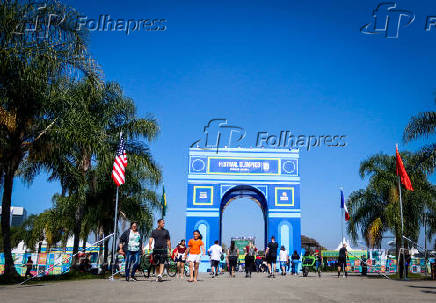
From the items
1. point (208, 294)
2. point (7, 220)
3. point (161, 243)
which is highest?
point (7, 220)

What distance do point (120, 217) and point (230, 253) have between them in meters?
7.58

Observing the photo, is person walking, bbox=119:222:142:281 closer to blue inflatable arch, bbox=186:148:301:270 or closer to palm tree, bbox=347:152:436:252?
palm tree, bbox=347:152:436:252

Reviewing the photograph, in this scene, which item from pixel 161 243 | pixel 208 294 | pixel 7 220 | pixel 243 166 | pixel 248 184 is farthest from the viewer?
pixel 243 166

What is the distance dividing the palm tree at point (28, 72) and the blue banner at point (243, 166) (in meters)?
19.7

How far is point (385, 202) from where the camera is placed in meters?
24.4

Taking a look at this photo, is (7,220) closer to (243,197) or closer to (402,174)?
(402,174)

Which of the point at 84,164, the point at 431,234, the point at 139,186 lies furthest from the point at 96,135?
the point at 431,234

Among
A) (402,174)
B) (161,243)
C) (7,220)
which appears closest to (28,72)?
(7,220)

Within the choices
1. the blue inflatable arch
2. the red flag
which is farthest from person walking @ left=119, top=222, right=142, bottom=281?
the blue inflatable arch

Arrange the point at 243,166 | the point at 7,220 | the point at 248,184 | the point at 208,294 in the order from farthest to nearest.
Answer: the point at 243,166 < the point at 248,184 < the point at 7,220 < the point at 208,294

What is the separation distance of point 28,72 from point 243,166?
22.9 meters

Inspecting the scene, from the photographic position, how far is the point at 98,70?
12.7m

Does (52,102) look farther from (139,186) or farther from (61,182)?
(139,186)

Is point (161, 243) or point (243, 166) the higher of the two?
point (243, 166)
